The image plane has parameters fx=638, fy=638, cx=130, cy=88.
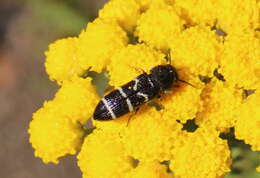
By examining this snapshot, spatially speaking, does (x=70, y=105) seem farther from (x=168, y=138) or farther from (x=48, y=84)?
(x=48, y=84)

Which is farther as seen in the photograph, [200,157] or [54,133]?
[54,133]

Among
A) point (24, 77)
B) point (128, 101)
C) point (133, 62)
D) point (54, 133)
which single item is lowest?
point (128, 101)

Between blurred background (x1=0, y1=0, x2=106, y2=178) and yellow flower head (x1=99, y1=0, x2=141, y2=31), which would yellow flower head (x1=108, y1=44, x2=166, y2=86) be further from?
blurred background (x1=0, y1=0, x2=106, y2=178)

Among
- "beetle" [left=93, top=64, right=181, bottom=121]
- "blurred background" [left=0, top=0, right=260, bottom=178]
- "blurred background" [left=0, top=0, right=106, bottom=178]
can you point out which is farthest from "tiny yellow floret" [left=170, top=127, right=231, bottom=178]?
"blurred background" [left=0, top=0, right=106, bottom=178]

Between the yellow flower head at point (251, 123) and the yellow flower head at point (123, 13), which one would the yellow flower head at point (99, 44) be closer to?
the yellow flower head at point (123, 13)

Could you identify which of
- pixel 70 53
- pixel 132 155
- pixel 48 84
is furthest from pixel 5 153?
pixel 132 155

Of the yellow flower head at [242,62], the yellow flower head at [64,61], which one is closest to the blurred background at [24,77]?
the yellow flower head at [64,61]

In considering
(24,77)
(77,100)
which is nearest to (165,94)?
(77,100)

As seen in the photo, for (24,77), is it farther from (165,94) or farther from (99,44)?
(165,94)
